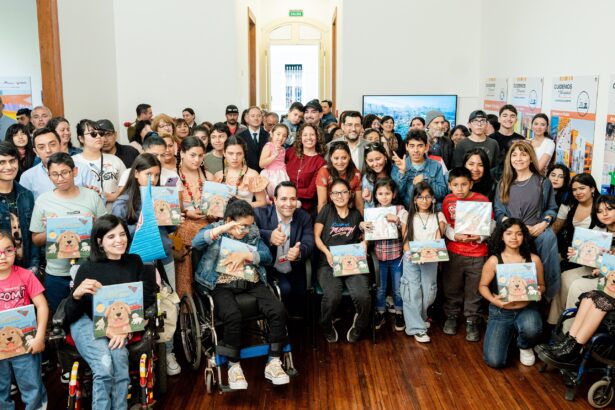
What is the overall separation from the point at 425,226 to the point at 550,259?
97 centimetres

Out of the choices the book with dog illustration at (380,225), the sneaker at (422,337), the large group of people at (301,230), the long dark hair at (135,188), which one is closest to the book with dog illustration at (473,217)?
the large group of people at (301,230)

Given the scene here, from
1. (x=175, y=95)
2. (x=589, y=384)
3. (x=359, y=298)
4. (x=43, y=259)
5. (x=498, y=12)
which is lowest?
(x=589, y=384)

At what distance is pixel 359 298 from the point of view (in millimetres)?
4293

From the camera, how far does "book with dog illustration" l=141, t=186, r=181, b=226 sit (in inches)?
146

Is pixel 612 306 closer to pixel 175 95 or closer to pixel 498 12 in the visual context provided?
pixel 498 12

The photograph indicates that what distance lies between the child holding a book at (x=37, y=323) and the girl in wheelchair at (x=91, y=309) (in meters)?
0.18

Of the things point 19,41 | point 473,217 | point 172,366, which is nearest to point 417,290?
point 473,217

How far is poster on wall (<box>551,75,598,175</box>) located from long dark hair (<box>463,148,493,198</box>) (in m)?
1.31

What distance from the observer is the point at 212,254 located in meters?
3.86

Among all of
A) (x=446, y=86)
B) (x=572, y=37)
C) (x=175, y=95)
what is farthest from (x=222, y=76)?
(x=572, y=37)

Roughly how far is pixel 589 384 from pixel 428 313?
4.84 ft

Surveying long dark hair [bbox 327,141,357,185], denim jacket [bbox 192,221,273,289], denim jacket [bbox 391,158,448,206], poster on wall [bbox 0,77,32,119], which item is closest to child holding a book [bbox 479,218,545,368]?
denim jacket [bbox 391,158,448,206]

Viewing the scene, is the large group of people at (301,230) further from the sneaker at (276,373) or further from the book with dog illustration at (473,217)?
the book with dog illustration at (473,217)

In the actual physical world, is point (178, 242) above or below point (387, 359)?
above
